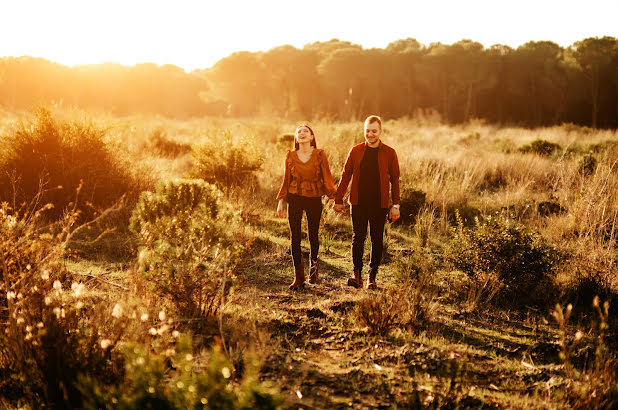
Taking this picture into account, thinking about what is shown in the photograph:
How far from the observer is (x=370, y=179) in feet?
16.3

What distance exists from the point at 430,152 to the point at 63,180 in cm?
843

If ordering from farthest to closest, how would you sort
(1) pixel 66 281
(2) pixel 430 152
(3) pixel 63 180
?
(2) pixel 430 152 → (3) pixel 63 180 → (1) pixel 66 281

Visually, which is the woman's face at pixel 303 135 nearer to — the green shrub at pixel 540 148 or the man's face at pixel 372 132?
the man's face at pixel 372 132

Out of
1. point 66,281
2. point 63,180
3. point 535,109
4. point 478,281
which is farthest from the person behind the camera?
point 535,109

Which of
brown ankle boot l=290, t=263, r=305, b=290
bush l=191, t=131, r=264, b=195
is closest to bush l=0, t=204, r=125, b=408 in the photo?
brown ankle boot l=290, t=263, r=305, b=290

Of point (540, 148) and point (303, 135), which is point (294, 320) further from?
point (540, 148)

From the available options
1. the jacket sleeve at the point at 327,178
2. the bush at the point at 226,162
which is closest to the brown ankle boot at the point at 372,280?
the jacket sleeve at the point at 327,178

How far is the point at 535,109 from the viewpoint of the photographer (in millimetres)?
33469

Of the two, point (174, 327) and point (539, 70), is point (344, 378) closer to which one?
point (174, 327)

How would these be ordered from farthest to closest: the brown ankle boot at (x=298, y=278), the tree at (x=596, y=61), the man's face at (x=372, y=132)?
1. the tree at (x=596, y=61)
2. the brown ankle boot at (x=298, y=278)
3. the man's face at (x=372, y=132)

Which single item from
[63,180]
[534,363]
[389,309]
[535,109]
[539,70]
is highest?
[539,70]

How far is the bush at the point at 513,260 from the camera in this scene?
16.3 ft

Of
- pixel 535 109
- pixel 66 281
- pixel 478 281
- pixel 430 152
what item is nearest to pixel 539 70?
pixel 535 109

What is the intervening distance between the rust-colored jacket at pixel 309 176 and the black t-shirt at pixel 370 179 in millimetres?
323
